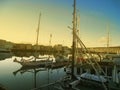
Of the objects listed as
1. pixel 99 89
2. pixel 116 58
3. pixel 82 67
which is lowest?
pixel 99 89

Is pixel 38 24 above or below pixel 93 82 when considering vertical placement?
above

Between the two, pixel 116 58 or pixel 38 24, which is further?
pixel 38 24

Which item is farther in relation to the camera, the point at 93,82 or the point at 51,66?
the point at 51,66

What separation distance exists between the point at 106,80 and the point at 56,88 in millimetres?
7272

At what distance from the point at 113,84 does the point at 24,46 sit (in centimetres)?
14581

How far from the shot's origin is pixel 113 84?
68.6ft

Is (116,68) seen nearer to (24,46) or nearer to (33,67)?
(33,67)

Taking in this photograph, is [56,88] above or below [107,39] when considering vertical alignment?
below

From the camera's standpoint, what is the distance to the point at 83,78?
78.6 ft

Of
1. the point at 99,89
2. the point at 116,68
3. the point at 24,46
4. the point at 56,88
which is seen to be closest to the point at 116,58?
the point at 116,68

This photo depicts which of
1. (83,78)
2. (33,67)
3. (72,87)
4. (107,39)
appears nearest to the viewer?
(72,87)

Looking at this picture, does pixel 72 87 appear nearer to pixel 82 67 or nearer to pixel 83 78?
pixel 83 78

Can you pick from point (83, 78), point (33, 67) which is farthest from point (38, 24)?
point (83, 78)

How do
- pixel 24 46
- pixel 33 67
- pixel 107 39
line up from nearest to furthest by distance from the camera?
pixel 33 67 → pixel 107 39 → pixel 24 46
